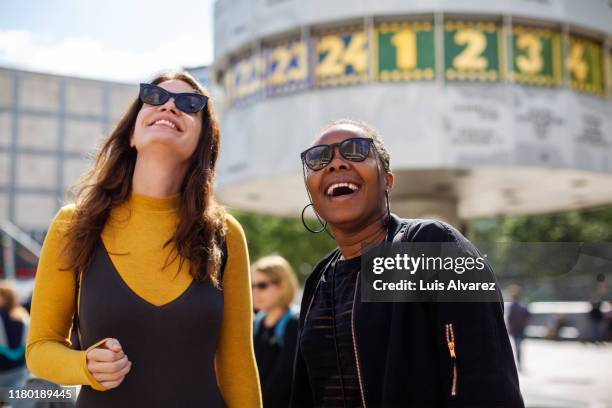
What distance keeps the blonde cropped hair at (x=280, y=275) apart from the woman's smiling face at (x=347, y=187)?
3078mm

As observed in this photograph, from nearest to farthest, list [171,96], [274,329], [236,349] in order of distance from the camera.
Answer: [236,349] → [171,96] → [274,329]

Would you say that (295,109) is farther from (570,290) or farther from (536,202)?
(570,290)

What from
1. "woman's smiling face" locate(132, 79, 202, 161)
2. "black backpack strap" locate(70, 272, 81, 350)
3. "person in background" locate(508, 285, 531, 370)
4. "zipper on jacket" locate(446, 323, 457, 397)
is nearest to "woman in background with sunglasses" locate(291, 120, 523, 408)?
"zipper on jacket" locate(446, 323, 457, 397)

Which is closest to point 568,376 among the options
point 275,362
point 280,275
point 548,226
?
point 280,275

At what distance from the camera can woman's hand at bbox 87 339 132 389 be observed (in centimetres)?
242

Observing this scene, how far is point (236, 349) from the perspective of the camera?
2875mm

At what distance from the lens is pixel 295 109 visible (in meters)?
16.3

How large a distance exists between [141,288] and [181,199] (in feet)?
1.64

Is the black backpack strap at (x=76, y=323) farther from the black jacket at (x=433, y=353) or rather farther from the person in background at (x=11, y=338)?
the person in background at (x=11, y=338)

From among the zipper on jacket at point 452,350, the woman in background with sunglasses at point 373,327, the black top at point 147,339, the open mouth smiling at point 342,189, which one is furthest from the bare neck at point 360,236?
the black top at point 147,339

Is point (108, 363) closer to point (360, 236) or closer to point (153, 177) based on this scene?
point (153, 177)

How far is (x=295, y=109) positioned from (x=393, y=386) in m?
14.3

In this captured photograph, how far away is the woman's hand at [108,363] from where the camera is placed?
2420 millimetres

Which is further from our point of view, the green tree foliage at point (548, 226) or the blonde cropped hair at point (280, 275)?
the green tree foliage at point (548, 226)
